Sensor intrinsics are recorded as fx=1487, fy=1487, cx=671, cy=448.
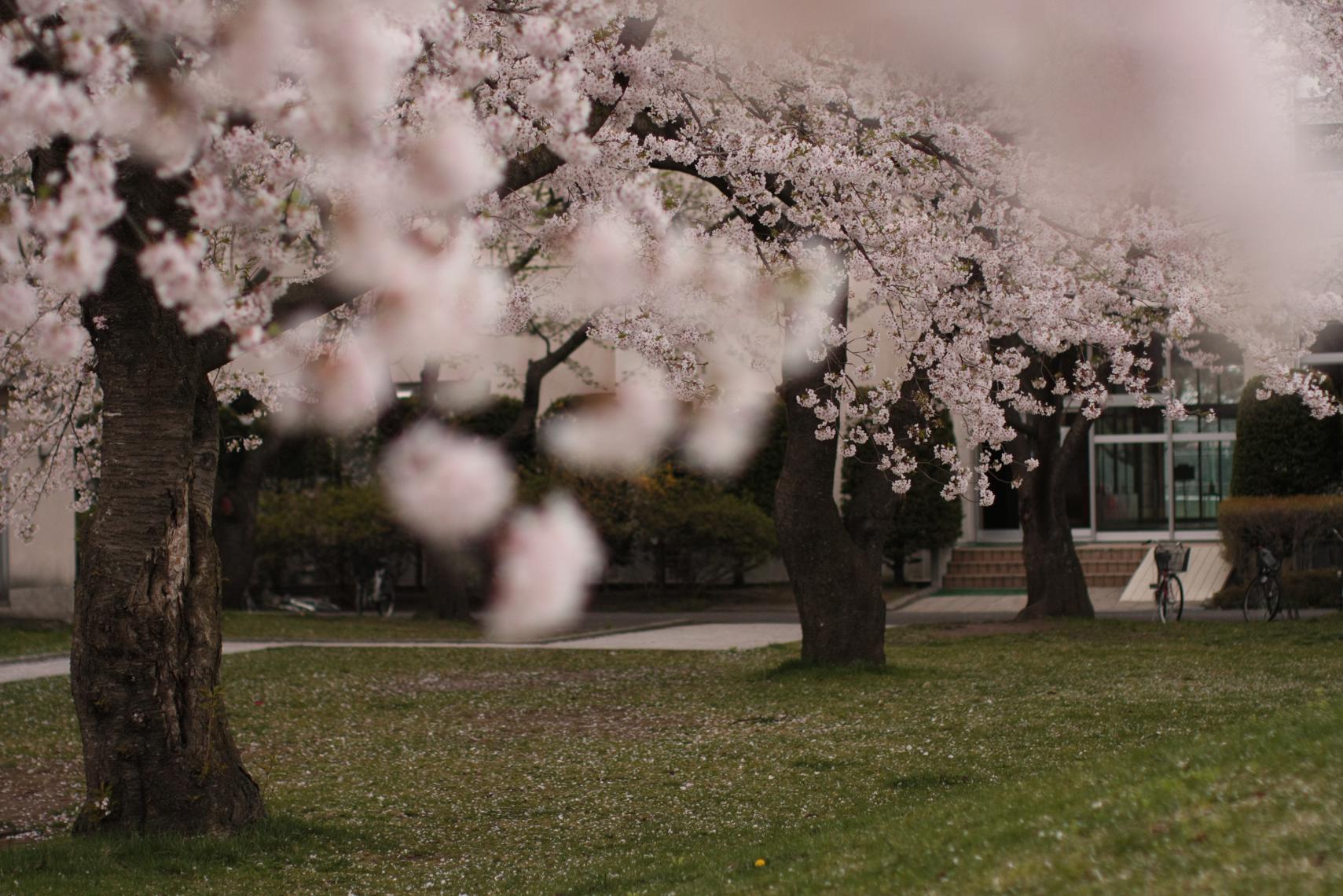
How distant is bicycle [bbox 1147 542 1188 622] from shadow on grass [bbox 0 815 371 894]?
14.1 meters

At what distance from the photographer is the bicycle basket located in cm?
1942

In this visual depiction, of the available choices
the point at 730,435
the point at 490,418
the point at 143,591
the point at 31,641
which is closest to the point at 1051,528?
the point at 730,435

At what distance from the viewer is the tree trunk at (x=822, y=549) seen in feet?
44.4

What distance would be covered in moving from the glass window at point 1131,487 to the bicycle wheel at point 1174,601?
33.4 ft

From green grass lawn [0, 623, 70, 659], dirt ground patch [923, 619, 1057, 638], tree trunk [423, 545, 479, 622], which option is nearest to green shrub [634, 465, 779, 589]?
tree trunk [423, 545, 479, 622]

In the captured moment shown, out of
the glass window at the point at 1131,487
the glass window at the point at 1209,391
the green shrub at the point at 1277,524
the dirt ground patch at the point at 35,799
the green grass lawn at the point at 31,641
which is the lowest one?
the dirt ground patch at the point at 35,799

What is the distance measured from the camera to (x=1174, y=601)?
19797mm

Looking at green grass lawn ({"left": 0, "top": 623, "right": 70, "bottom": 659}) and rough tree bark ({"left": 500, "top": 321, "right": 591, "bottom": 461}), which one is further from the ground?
rough tree bark ({"left": 500, "top": 321, "right": 591, "bottom": 461})

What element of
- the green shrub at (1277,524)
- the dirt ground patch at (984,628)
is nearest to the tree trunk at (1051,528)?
the dirt ground patch at (984,628)

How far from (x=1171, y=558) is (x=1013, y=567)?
9.23 m

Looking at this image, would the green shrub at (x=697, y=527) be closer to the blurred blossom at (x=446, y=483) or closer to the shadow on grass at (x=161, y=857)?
the blurred blossom at (x=446, y=483)

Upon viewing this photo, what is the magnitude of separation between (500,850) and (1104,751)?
12.1 ft

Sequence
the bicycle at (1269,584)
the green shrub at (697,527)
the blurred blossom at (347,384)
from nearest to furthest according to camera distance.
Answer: the blurred blossom at (347,384) < the bicycle at (1269,584) < the green shrub at (697,527)

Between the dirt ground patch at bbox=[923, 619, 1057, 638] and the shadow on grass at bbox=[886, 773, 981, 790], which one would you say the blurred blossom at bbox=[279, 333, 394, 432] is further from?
the dirt ground patch at bbox=[923, 619, 1057, 638]
